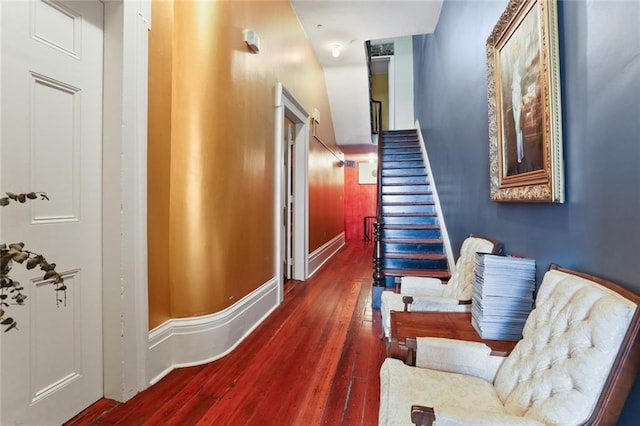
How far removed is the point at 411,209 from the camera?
4473 mm

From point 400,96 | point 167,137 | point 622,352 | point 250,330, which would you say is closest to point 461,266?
point 622,352

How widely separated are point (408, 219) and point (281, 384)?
291 cm

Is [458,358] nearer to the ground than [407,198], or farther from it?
nearer to the ground

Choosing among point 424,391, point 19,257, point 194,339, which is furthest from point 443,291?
point 19,257

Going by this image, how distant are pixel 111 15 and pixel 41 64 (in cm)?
53

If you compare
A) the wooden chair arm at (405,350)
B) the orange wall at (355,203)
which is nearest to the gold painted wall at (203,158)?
the wooden chair arm at (405,350)

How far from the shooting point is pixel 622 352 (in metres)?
0.83

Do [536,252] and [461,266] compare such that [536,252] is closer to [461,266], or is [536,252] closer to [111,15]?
[461,266]

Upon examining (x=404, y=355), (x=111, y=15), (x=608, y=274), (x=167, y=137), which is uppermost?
(x=111, y=15)

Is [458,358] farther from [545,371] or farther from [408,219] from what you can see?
[408,219]

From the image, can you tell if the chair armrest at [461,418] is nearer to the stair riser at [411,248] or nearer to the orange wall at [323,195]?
the stair riser at [411,248]

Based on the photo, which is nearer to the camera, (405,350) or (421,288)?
(405,350)

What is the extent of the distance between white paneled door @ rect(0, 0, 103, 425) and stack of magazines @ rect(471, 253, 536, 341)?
84.0 inches

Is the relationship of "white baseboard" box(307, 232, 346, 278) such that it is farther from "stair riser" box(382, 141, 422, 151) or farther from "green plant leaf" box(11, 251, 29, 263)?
"green plant leaf" box(11, 251, 29, 263)
